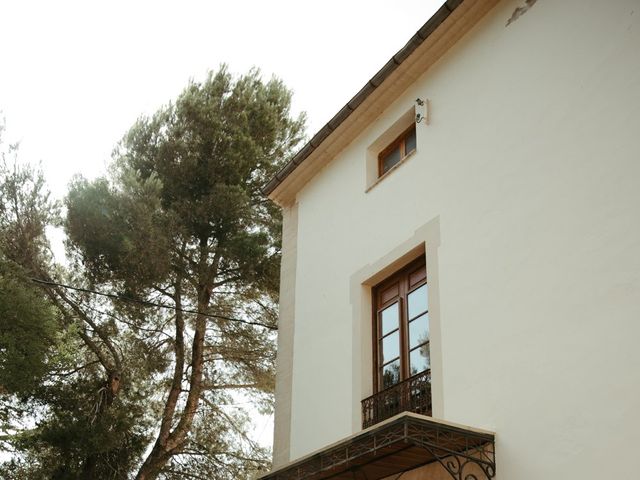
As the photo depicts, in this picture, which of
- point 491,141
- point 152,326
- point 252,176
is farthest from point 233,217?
point 491,141

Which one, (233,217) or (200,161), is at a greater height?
(200,161)

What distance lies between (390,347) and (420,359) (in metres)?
0.63

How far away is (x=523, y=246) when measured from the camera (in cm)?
668

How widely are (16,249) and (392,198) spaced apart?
9.29m

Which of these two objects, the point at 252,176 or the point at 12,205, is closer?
the point at 12,205

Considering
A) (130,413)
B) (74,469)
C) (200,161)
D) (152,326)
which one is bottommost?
(74,469)

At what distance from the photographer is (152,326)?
16.4 metres

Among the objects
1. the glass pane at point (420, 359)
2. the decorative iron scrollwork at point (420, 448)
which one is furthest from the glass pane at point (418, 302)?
the decorative iron scrollwork at point (420, 448)

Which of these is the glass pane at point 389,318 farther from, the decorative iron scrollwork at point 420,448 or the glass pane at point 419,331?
the decorative iron scrollwork at point 420,448

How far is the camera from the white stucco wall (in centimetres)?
568

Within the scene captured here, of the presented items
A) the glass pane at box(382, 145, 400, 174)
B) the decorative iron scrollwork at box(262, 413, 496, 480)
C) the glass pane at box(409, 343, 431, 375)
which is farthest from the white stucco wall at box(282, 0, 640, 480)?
the glass pane at box(382, 145, 400, 174)

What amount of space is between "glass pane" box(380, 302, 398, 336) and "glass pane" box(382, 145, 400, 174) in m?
1.93

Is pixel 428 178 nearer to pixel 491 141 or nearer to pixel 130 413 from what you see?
pixel 491 141

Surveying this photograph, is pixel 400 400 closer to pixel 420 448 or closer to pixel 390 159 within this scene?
pixel 420 448
